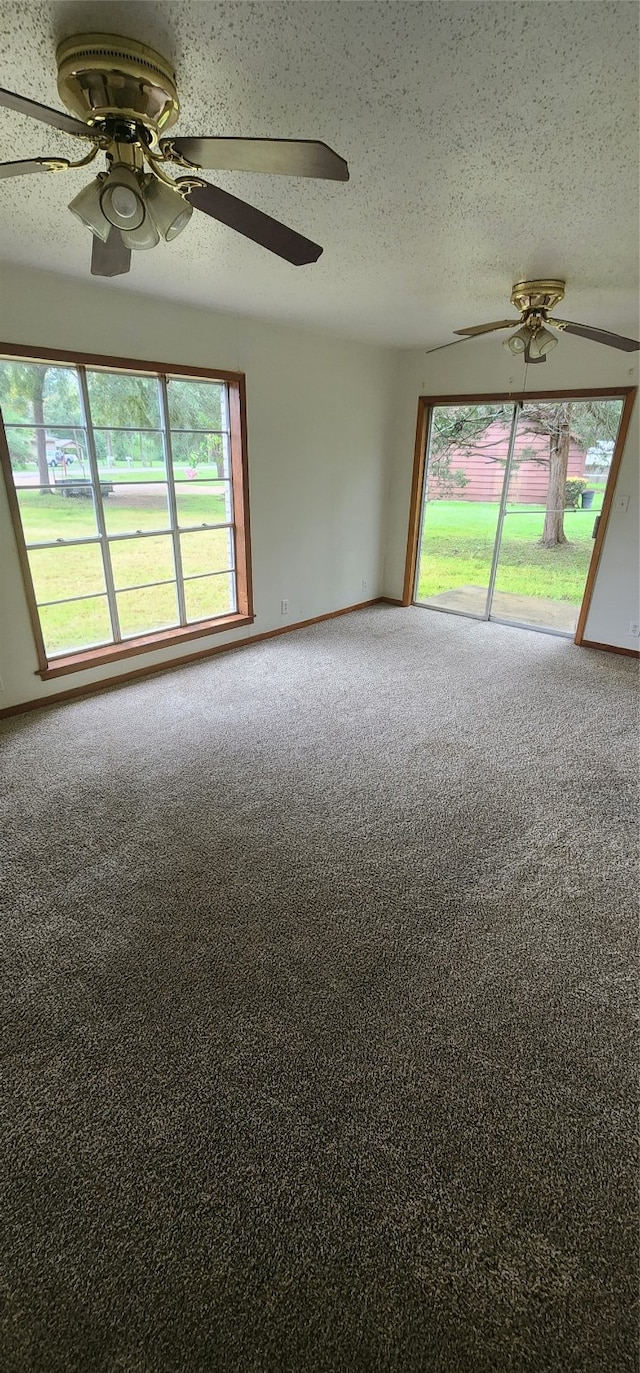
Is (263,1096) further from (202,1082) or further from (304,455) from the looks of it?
(304,455)

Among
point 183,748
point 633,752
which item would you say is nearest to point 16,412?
point 183,748

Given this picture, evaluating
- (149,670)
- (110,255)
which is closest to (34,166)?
(110,255)

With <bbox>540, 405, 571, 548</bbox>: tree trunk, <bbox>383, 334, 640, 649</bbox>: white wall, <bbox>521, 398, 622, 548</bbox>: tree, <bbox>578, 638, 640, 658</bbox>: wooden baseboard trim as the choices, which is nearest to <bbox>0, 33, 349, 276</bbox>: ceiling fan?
<bbox>383, 334, 640, 649</bbox>: white wall

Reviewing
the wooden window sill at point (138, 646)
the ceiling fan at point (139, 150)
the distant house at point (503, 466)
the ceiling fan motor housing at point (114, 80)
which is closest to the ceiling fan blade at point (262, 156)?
the ceiling fan at point (139, 150)

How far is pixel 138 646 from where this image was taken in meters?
4.08

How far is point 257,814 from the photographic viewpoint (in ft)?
8.65

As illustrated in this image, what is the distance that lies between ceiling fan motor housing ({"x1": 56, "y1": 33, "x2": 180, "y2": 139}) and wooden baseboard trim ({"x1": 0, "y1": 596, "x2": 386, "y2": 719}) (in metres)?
3.05

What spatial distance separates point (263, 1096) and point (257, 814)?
126cm

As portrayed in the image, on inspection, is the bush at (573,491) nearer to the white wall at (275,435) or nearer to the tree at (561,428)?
the tree at (561,428)

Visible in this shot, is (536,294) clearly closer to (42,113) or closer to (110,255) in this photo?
(110,255)

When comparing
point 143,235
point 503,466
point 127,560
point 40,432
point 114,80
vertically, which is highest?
point 114,80

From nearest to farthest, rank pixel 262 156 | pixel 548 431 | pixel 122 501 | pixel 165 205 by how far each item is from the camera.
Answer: pixel 262 156
pixel 165 205
pixel 122 501
pixel 548 431

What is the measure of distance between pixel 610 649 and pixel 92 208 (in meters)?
4.71

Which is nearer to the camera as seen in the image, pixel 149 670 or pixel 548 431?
pixel 149 670
